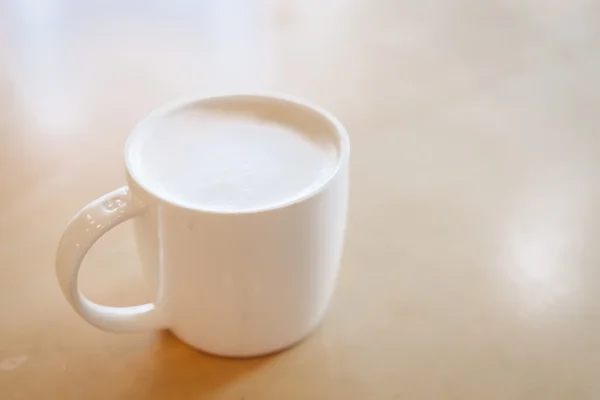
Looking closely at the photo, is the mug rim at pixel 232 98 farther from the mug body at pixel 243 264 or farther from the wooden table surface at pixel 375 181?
the wooden table surface at pixel 375 181

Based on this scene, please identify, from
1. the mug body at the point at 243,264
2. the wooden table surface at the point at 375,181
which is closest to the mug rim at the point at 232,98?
the mug body at the point at 243,264

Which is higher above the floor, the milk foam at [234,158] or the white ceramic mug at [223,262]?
the milk foam at [234,158]

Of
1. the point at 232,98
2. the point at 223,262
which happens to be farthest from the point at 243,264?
the point at 232,98

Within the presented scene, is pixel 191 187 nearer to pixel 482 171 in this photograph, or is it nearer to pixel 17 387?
pixel 17 387

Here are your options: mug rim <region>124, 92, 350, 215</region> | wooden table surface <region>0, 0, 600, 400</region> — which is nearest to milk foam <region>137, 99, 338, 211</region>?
mug rim <region>124, 92, 350, 215</region>

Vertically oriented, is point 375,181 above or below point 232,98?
below

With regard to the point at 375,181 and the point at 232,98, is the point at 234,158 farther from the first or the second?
the point at 375,181

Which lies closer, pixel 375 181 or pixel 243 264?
pixel 243 264

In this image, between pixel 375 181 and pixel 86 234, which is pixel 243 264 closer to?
pixel 86 234
